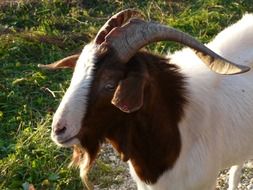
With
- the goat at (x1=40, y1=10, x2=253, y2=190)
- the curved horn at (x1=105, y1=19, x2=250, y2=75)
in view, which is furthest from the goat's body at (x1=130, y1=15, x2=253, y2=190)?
the curved horn at (x1=105, y1=19, x2=250, y2=75)

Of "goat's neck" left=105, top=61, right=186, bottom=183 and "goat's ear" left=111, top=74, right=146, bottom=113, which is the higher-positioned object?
"goat's ear" left=111, top=74, right=146, bottom=113

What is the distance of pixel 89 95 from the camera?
312 centimetres

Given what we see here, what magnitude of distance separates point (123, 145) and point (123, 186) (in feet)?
5.06

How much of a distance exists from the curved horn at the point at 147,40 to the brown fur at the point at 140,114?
92 millimetres

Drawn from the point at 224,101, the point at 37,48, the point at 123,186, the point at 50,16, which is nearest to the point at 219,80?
the point at 224,101

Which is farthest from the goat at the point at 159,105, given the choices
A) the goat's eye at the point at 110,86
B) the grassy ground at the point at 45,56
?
the grassy ground at the point at 45,56

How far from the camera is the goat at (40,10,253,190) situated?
124 inches

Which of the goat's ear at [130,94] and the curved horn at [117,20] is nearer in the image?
the goat's ear at [130,94]

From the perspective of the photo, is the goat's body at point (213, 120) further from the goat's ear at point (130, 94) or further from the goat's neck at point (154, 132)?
the goat's ear at point (130, 94)

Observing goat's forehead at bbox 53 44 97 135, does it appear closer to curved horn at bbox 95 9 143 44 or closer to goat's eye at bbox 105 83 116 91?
goat's eye at bbox 105 83 116 91

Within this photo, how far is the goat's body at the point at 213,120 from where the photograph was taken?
3.69 m

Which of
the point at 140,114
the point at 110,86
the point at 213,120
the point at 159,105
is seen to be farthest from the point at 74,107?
the point at 213,120

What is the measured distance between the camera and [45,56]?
7.14m

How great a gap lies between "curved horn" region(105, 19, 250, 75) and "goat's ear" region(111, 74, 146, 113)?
0.15 meters
